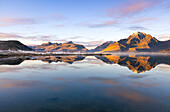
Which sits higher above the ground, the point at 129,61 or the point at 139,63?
the point at 129,61

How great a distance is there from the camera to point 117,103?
11641 millimetres

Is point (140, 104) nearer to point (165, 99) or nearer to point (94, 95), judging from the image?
point (165, 99)

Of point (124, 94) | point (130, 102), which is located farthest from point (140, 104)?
point (124, 94)

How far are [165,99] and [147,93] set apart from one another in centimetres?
200

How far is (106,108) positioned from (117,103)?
1478 millimetres

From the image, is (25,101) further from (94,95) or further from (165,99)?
(165,99)

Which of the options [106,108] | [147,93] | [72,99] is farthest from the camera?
[147,93]

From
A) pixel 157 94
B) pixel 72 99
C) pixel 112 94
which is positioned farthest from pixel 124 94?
pixel 72 99

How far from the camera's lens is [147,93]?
14.5 meters

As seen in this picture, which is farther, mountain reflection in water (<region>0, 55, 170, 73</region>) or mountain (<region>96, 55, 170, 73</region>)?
mountain reflection in water (<region>0, 55, 170, 73</region>)

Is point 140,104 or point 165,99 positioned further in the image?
point 165,99

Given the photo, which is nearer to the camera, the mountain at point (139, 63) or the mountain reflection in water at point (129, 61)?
the mountain at point (139, 63)

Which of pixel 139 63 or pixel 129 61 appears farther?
pixel 129 61

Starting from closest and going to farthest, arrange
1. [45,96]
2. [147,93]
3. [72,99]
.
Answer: [72,99], [45,96], [147,93]
